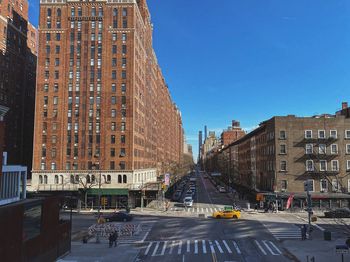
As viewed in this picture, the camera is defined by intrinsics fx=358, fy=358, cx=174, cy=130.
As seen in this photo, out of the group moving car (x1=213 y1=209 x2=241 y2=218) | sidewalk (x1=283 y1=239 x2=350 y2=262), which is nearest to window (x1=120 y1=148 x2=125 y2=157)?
moving car (x1=213 y1=209 x2=241 y2=218)

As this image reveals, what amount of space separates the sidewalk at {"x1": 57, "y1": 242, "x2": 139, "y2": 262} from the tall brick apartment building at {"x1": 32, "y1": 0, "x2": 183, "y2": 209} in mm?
33840

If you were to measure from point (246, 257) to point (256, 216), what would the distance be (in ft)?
85.6

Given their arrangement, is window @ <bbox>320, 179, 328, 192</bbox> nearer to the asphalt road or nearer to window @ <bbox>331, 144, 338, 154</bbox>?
window @ <bbox>331, 144, 338, 154</bbox>

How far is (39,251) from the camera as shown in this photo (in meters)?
27.5

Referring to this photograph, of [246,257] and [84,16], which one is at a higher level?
[84,16]

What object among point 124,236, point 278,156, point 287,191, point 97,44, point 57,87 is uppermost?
point 97,44

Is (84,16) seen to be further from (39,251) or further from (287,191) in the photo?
(39,251)

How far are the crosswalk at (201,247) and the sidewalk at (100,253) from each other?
167 cm

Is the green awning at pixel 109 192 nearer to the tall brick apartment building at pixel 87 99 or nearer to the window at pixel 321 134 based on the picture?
the tall brick apartment building at pixel 87 99

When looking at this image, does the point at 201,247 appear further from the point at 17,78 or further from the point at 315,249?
the point at 17,78

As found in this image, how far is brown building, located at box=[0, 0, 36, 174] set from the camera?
88.1 metres

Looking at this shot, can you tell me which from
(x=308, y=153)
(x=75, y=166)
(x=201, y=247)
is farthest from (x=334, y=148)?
(x=75, y=166)

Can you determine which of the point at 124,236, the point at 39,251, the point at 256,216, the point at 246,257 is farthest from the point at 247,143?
the point at 39,251

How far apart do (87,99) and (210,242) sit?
46596 mm
